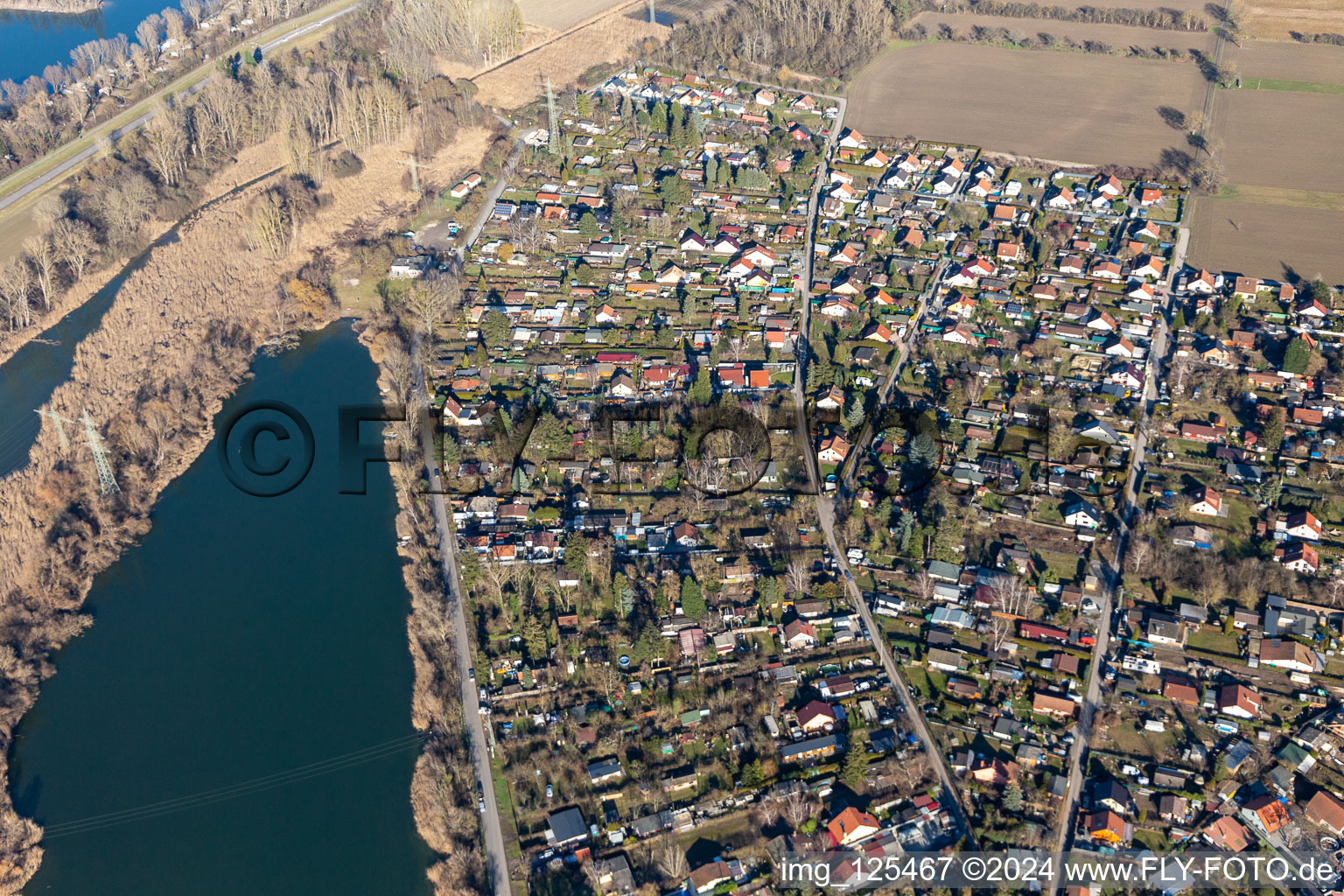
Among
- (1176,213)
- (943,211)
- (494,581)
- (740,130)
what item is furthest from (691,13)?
(494,581)

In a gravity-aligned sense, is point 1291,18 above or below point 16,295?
above

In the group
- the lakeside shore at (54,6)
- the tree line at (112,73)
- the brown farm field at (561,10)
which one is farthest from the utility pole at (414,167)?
the lakeside shore at (54,6)

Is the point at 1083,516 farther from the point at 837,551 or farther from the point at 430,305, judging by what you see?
the point at 430,305

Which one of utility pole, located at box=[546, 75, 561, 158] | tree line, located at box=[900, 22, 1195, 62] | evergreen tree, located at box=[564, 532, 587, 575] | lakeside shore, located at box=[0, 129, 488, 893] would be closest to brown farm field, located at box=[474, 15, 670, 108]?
utility pole, located at box=[546, 75, 561, 158]

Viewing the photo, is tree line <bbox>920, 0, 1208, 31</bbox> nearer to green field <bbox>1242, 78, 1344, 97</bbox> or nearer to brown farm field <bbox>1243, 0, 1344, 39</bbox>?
brown farm field <bbox>1243, 0, 1344, 39</bbox>

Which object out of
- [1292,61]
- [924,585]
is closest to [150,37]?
[924,585]

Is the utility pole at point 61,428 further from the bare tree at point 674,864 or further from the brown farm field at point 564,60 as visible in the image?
the brown farm field at point 564,60
